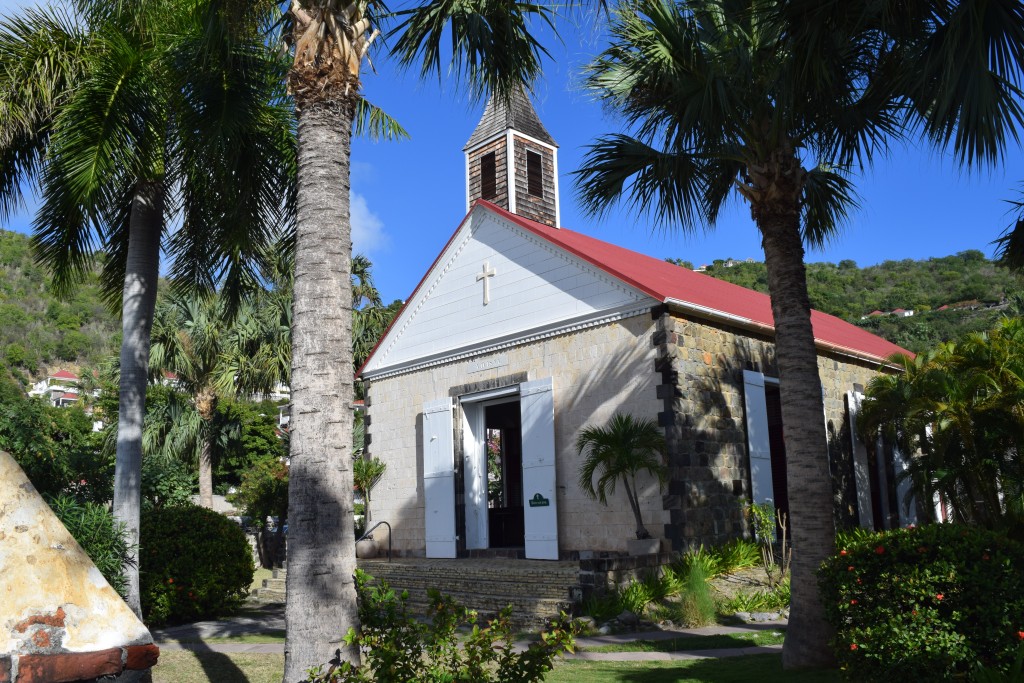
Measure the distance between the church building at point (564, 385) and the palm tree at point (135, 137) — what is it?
5558 millimetres

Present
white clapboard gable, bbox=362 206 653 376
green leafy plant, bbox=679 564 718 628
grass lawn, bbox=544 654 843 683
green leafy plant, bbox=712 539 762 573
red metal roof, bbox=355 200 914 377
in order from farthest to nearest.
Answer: white clapboard gable, bbox=362 206 653 376
red metal roof, bbox=355 200 914 377
green leafy plant, bbox=712 539 762 573
green leafy plant, bbox=679 564 718 628
grass lawn, bbox=544 654 843 683

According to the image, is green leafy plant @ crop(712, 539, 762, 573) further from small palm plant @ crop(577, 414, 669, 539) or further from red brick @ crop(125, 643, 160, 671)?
red brick @ crop(125, 643, 160, 671)

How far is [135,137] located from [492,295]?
7.59 m

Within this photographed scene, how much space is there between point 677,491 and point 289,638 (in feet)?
26.7

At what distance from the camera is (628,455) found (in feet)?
40.8

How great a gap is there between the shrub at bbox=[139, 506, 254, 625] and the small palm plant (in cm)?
563

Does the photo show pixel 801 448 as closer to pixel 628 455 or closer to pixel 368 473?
pixel 628 455

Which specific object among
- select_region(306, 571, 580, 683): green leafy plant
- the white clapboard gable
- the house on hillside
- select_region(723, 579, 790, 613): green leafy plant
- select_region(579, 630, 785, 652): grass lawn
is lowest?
select_region(579, 630, 785, 652): grass lawn

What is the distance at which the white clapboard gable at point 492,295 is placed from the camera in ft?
47.2

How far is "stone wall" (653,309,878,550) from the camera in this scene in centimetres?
1248

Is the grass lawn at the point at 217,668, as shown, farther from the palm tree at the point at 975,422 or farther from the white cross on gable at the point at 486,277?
the palm tree at the point at 975,422

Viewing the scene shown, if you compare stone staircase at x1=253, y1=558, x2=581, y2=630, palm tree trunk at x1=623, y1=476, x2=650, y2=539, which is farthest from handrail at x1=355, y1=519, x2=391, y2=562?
palm tree trunk at x1=623, y1=476, x2=650, y2=539

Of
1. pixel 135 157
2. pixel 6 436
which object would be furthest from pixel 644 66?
pixel 6 436

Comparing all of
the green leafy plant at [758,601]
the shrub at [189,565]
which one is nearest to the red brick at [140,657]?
the green leafy plant at [758,601]
